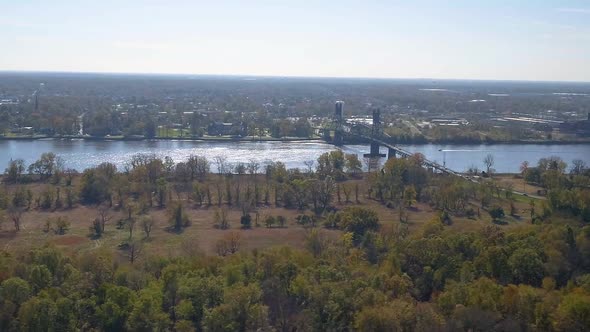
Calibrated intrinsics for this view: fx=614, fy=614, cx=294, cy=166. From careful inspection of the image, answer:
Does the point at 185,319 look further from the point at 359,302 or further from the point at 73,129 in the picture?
the point at 73,129

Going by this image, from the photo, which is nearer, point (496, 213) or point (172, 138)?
point (496, 213)

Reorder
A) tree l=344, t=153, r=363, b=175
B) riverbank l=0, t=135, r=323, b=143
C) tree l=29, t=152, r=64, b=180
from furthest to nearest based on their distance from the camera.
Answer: riverbank l=0, t=135, r=323, b=143, tree l=344, t=153, r=363, b=175, tree l=29, t=152, r=64, b=180

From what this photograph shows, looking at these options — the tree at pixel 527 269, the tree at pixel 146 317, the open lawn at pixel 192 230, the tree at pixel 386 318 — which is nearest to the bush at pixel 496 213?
the open lawn at pixel 192 230

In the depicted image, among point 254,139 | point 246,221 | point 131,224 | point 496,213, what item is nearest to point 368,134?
point 254,139

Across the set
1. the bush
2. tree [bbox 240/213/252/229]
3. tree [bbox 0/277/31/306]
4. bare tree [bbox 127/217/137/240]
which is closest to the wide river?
the bush

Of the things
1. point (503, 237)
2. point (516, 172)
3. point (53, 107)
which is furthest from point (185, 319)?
point (53, 107)

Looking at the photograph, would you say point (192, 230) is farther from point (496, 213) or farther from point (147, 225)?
point (496, 213)

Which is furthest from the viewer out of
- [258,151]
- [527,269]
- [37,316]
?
[258,151]

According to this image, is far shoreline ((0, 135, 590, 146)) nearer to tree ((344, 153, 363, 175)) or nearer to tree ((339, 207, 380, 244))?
tree ((344, 153, 363, 175))

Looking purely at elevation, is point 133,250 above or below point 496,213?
below

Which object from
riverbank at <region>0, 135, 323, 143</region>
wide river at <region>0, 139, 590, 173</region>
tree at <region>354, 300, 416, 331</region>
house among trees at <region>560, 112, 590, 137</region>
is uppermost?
house among trees at <region>560, 112, 590, 137</region>
